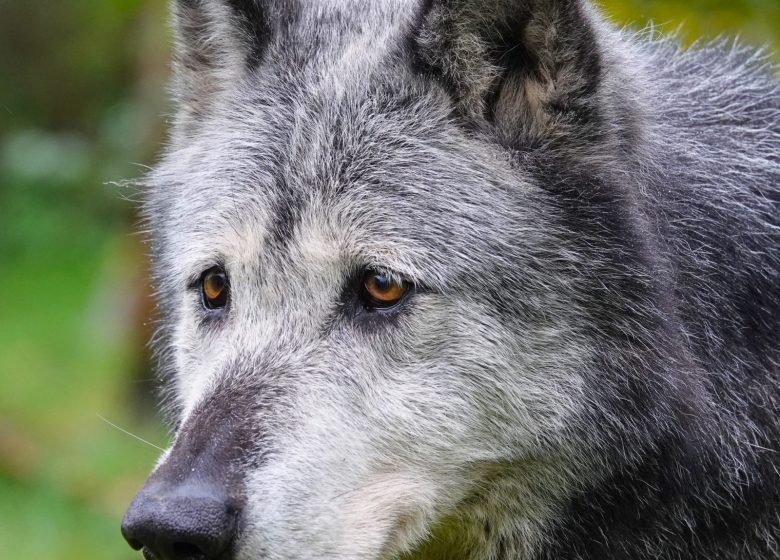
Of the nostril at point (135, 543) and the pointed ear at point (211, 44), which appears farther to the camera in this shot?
the pointed ear at point (211, 44)

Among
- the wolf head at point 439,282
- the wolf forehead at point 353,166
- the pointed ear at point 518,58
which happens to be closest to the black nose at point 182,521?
the wolf head at point 439,282

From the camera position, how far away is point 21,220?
1852 centimetres

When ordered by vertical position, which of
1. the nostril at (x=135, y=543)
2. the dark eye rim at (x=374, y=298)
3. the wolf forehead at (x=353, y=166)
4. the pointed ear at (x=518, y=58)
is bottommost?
the nostril at (x=135, y=543)

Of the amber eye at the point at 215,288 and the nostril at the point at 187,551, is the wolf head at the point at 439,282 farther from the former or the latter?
the nostril at the point at 187,551

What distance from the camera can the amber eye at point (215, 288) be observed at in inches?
173

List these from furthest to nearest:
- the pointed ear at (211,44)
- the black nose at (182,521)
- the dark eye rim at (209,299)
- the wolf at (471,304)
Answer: the pointed ear at (211,44), the dark eye rim at (209,299), the wolf at (471,304), the black nose at (182,521)

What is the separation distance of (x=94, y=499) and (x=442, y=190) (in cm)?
643

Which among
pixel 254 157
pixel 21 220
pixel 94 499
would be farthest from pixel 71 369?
pixel 254 157

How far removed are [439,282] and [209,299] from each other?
1005mm

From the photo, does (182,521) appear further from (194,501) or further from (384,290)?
(384,290)

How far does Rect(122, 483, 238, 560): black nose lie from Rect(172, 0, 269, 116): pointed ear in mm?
1968

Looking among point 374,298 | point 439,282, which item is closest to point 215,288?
point 374,298

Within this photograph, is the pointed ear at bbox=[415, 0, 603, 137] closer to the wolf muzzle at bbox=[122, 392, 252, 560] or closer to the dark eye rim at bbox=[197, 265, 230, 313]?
the dark eye rim at bbox=[197, 265, 230, 313]

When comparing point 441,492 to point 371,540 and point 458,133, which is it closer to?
point 371,540
